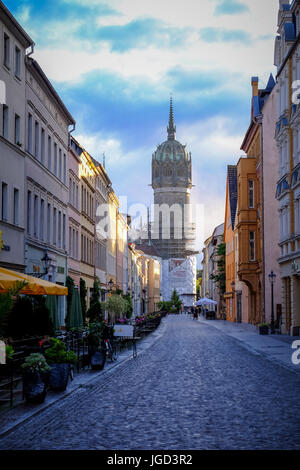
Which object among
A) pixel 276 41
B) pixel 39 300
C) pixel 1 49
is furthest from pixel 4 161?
pixel 276 41

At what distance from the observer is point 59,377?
14.7m

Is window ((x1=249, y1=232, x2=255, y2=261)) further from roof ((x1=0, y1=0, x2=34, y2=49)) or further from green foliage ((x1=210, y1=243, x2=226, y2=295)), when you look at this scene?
roof ((x1=0, y1=0, x2=34, y2=49))

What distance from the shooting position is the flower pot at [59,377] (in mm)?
14711

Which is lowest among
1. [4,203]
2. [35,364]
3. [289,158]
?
[35,364]

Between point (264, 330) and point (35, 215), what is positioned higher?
point (35, 215)

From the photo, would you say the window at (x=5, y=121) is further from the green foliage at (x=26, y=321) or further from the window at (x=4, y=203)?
the green foliage at (x=26, y=321)

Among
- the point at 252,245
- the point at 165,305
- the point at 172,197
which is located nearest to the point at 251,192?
the point at 252,245

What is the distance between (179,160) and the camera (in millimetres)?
193750

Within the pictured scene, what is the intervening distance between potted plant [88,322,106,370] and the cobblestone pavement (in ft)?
1.96

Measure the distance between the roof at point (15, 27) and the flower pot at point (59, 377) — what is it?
13.5 meters

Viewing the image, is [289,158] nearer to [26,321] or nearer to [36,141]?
[36,141]

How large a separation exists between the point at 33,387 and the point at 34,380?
15cm

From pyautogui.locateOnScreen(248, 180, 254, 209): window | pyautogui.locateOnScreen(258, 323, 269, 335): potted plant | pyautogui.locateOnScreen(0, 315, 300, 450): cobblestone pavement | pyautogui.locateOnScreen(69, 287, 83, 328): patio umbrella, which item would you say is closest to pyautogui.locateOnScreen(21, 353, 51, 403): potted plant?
pyautogui.locateOnScreen(0, 315, 300, 450): cobblestone pavement
